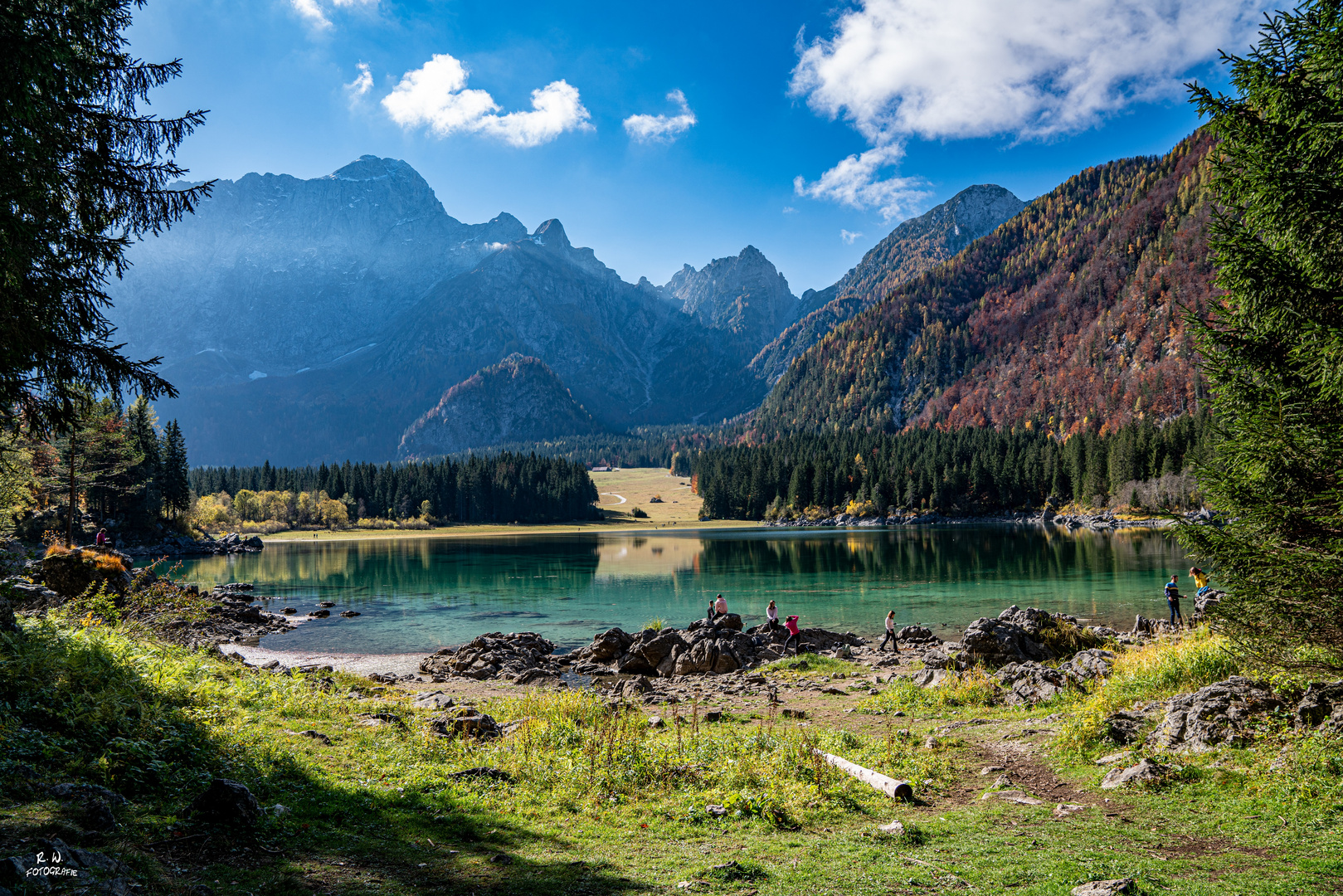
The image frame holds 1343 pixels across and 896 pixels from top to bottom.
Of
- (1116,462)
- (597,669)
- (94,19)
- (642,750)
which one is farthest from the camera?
(1116,462)

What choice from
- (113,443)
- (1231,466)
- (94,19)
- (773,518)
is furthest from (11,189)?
(773,518)

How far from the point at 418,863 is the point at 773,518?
157692mm

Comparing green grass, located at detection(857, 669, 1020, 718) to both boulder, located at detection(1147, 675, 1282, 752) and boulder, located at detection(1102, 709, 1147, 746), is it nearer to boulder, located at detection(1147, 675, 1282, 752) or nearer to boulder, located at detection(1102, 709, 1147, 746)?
boulder, located at detection(1102, 709, 1147, 746)

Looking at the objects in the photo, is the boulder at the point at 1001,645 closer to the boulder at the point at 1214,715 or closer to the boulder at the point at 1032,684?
the boulder at the point at 1032,684

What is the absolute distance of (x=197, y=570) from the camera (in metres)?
74.8

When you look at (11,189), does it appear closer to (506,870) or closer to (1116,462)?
(506,870)

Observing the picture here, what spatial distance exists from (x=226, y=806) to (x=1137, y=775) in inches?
559

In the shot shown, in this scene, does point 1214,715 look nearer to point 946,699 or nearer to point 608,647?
point 946,699

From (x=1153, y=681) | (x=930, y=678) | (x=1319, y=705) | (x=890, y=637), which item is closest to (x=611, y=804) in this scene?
(x=1319, y=705)

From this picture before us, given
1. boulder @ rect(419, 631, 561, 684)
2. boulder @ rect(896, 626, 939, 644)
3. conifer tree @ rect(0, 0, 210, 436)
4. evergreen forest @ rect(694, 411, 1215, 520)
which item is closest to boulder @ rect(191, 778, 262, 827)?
conifer tree @ rect(0, 0, 210, 436)

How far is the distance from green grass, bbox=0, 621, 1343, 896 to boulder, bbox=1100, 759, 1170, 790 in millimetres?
236

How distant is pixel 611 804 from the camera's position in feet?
37.9

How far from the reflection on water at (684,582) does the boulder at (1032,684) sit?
18.4 meters

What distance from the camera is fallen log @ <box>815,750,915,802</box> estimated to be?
38.6ft
